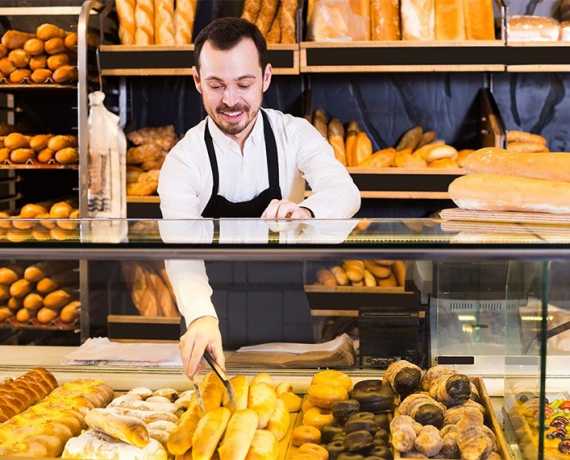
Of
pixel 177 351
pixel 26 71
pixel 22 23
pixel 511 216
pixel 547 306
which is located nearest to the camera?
pixel 547 306

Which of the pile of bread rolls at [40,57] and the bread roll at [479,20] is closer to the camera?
Result: the bread roll at [479,20]

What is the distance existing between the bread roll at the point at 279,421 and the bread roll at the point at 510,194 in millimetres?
515

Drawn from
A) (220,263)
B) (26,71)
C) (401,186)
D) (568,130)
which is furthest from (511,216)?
(26,71)

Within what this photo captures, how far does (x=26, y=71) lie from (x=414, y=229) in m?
2.81

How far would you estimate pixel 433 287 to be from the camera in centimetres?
154

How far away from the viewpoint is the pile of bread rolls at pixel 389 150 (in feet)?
11.7

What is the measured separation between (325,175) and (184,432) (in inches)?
52.1

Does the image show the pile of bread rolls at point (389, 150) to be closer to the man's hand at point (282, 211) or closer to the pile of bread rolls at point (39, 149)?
the pile of bread rolls at point (39, 149)

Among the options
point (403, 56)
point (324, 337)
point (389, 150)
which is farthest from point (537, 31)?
point (324, 337)

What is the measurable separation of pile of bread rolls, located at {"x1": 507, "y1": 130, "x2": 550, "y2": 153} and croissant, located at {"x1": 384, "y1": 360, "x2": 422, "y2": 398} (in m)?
2.23

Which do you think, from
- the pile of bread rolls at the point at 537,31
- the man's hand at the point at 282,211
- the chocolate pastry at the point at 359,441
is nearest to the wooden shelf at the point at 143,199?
the pile of bread rolls at the point at 537,31

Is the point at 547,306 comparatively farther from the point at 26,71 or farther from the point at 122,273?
the point at 26,71

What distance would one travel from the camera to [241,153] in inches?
101

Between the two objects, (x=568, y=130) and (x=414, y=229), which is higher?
(x=568, y=130)
